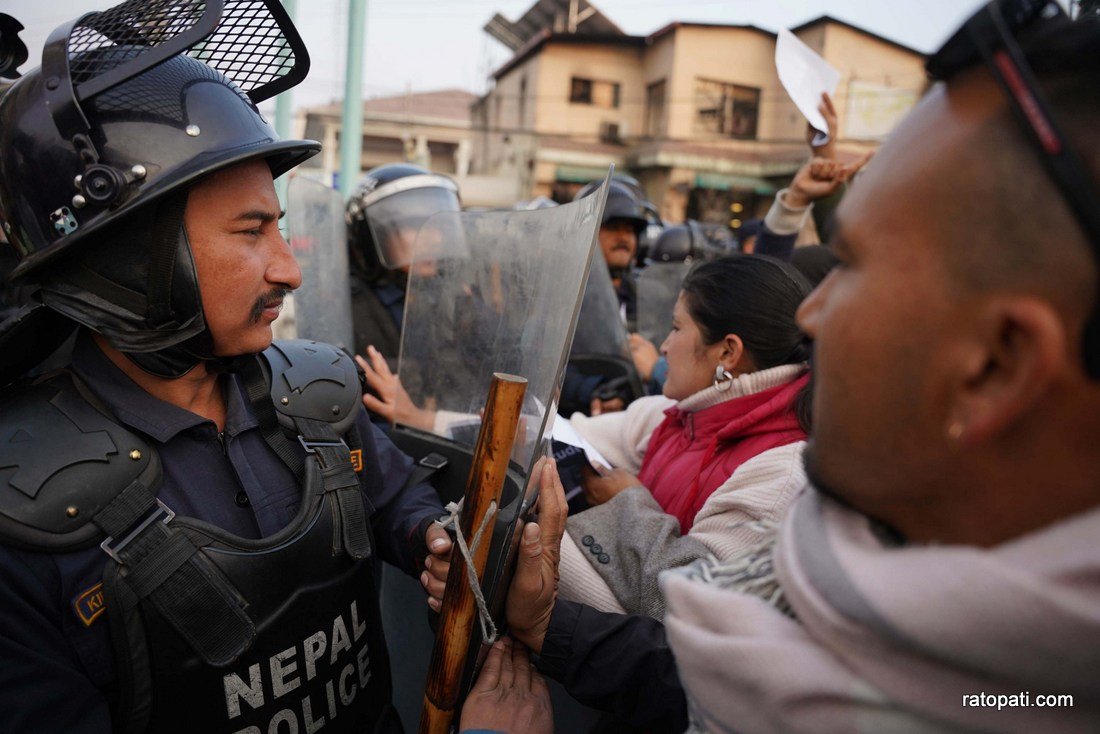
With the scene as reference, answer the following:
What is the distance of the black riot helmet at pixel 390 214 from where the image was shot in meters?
3.57

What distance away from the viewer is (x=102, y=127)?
1.33 metres

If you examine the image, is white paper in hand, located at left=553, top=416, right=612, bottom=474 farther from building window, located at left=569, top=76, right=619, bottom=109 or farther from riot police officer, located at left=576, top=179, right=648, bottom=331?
building window, located at left=569, top=76, right=619, bottom=109

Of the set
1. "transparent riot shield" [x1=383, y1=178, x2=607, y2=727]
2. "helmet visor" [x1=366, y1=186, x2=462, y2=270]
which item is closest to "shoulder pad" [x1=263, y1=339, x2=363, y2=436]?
"transparent riot shield" [x1=383, y1=178, x2=607, y2=727]

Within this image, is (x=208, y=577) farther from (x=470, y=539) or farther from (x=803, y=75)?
(x=803, y=75)

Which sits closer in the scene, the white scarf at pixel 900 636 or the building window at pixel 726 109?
the white scarf at pixel 900 636

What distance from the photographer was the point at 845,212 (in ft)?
2.50

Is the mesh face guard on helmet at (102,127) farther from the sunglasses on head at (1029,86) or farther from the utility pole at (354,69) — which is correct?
the utility pole at (354,69)

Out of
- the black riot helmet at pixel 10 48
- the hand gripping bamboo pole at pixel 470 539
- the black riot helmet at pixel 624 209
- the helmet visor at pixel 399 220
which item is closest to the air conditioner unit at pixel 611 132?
the black riot helmet at pixel 624 209

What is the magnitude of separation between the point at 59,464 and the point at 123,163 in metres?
0.60

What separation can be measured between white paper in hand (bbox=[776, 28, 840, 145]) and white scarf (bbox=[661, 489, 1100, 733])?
1.81 meters

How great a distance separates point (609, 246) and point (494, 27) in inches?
1265

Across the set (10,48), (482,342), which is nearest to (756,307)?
(482,342)

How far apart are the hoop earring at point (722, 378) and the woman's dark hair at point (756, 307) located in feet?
0.31

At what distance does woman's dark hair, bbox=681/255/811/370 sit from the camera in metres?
1.96
